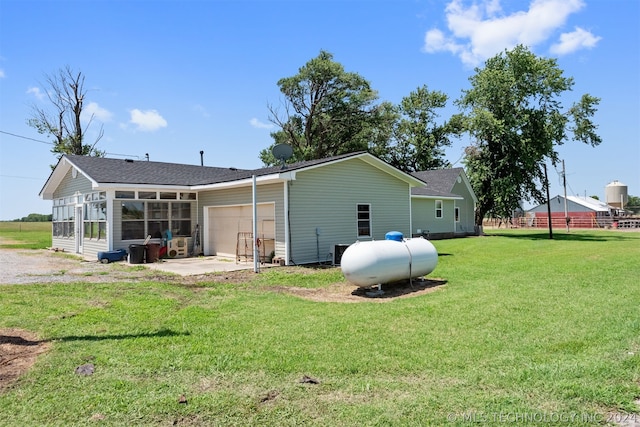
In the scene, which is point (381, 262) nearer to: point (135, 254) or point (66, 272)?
point (66, 272)

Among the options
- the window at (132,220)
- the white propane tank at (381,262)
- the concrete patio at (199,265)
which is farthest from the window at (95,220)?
the white propane tank at (381,262)

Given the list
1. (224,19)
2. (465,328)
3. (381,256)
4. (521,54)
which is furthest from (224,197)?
(521,54)

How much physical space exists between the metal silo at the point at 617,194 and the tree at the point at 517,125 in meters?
41.1

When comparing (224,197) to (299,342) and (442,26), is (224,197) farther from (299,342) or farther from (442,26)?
(299,342)

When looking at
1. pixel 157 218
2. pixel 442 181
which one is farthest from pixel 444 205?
pixel 157 218

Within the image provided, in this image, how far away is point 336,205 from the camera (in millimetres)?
15281

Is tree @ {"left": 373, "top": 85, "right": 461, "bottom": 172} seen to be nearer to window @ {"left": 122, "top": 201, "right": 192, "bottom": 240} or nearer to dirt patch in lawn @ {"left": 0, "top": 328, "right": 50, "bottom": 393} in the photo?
window @ {"left": 122, "top": 201, "right": 192, "bottom": 240}

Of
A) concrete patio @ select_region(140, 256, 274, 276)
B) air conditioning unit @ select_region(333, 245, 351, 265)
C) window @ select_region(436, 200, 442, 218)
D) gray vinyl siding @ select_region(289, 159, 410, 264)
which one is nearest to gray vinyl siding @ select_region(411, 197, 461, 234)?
window @ select_region(436, 200, 442, 218)

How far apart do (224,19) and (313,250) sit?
797cm

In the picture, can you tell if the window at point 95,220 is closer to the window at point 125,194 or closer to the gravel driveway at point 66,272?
the window at point 125,194

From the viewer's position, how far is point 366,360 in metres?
4.72

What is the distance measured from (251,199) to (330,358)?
1102 cm

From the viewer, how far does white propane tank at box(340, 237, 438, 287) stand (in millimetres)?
8781

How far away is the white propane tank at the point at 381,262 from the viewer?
28.8ft
